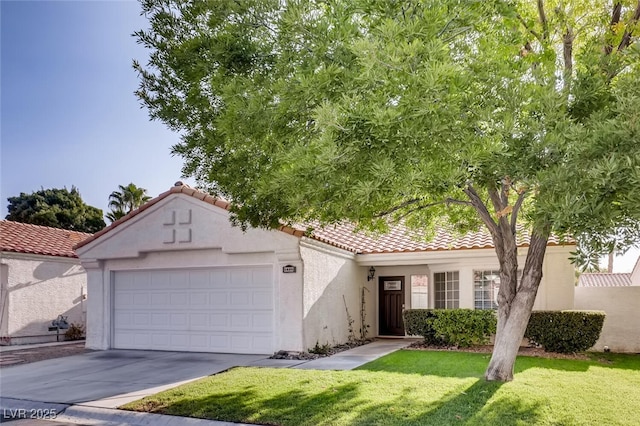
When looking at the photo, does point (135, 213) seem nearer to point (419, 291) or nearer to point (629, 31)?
point (419, 291)

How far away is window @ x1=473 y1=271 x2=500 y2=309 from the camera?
15.8 meters

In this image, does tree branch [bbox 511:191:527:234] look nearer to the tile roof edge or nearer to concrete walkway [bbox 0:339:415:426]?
concrete walkway [bbox 0:339:415:426]

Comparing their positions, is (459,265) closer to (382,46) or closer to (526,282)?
(526,282)

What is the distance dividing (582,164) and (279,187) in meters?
3.75

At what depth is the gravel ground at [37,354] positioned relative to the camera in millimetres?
13938

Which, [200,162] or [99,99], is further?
[99,99]

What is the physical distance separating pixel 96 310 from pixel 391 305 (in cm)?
974

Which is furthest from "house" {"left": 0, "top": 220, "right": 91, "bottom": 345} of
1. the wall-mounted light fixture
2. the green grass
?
the wall-mounted light fixture

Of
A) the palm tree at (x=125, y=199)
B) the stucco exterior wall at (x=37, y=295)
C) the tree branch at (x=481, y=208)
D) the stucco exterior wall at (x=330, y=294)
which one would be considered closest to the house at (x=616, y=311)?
the stucco exterior wall at (x=330, y=294)

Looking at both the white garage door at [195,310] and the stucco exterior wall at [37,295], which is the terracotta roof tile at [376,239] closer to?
the white garage door at [195,310]

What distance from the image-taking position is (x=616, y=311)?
1477 cm

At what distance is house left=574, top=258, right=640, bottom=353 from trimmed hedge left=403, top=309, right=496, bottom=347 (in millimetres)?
2958

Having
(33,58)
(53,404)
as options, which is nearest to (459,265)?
(53,404)

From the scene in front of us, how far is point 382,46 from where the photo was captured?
19.5 ft
